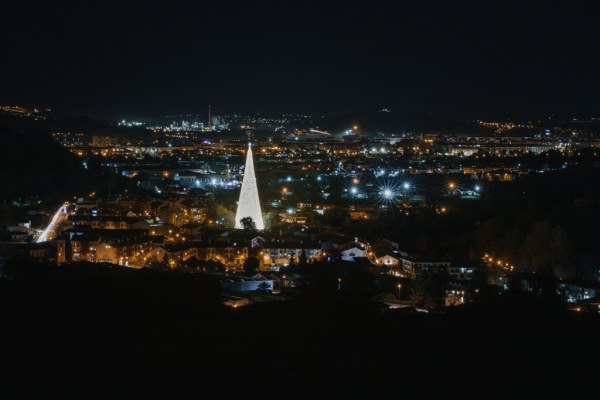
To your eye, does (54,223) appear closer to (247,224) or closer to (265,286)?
(247,224)

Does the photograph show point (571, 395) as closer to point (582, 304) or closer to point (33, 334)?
point (33, 334)

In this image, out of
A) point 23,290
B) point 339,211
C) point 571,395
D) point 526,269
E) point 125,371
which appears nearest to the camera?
point 571,395

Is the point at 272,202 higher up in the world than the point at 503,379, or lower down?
higher up

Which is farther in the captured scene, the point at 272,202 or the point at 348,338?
the point at 272,202

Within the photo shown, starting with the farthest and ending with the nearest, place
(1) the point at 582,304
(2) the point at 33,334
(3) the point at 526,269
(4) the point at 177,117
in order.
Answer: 1. (4) the point at 177,117
2. (3) the point at 526,269
3. (1) the point at 582,304
4. (2) the point at 33,334

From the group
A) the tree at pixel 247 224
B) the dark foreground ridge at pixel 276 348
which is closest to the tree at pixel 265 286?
the dark foreground ridge at pixel 276 348

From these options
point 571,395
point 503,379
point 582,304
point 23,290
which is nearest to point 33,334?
point 23,290
